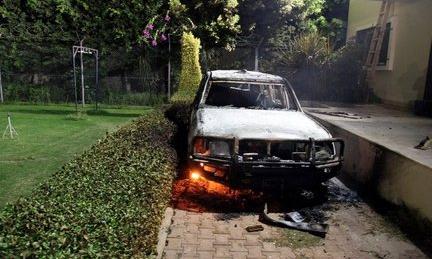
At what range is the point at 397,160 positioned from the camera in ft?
16.7

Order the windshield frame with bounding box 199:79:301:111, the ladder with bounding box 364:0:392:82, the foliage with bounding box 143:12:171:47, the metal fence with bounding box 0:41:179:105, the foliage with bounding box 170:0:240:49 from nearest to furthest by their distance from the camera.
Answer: the windshield frame with bounding box 199:79:301:111 → the ladder with bounding box 364:0:392:82 → the foliage with bounding box 170:0:240:49 → the foliage with bounding box 143:12:171:47 → the metal fence with bounding box 0:41:179:105

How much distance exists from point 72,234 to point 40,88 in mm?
14099

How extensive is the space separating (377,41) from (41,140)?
35.3 feet

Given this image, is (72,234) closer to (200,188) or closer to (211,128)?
(211,128)

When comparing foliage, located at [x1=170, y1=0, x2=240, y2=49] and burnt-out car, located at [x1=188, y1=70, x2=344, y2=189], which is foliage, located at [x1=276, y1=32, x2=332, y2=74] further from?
burnt-out car, located at [x1=188, y1=70, x2=344, y2=189]

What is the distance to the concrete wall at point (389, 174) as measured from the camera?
441cm

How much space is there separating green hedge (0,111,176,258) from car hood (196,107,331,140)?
2.57ft

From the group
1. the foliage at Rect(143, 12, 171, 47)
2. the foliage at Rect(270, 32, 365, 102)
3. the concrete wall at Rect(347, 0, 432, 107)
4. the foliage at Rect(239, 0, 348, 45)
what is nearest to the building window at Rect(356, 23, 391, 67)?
the concrete wall at Rect(347, 0, 432, 107)

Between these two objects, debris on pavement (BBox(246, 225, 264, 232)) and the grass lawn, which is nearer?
debris on pavement (BBox(246, 225, 264, 232))

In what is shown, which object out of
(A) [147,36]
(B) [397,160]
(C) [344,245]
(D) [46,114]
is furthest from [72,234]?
(A) [147,36]

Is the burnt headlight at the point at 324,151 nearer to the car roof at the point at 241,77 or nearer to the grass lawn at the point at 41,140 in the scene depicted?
the car roof at the point at 241,77

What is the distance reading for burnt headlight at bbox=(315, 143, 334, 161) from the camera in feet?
16.6

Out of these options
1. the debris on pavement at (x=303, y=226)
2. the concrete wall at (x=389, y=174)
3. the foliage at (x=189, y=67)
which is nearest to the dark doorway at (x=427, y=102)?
the concrete wall at (x=389, y=174)

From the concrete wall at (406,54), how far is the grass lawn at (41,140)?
8.42 m
